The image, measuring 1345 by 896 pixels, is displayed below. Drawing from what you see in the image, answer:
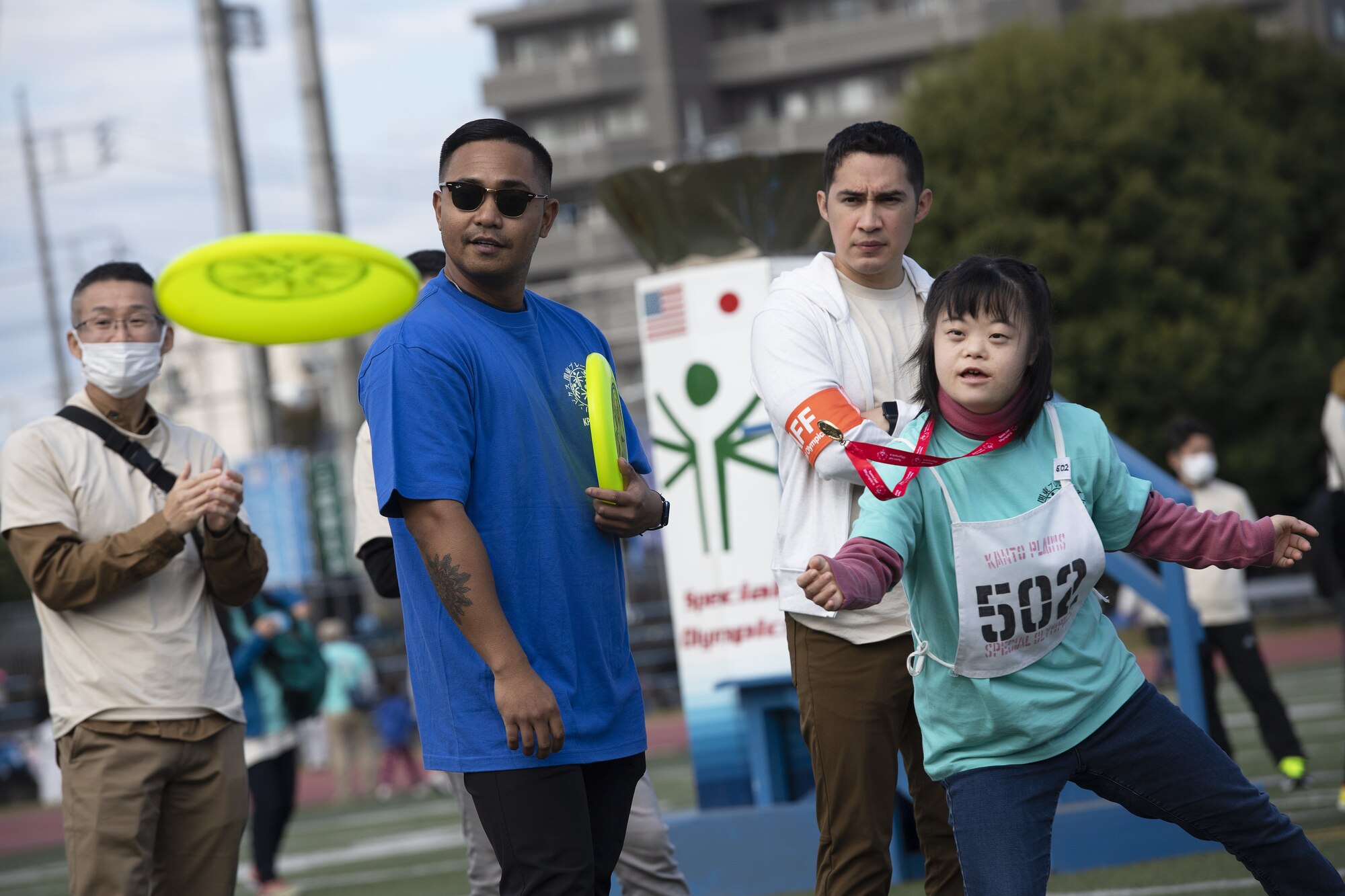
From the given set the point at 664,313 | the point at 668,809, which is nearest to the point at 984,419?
the point at 664,313

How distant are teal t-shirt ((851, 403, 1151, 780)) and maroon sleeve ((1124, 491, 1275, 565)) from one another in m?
0.16

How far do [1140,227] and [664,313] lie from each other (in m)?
22.1

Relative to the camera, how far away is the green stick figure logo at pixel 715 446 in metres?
6.98

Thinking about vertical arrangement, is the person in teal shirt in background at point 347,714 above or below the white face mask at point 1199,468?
below

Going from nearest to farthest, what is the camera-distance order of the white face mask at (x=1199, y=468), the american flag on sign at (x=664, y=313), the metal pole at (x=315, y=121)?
the american flag on sign at (x=664, y=313), the white face mask at (x=1199, y=468), the metal pole at (x=315, y=121)

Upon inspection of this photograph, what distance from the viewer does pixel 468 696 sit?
10.4ft

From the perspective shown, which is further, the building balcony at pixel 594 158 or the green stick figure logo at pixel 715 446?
the building balcony at pixel 594 158

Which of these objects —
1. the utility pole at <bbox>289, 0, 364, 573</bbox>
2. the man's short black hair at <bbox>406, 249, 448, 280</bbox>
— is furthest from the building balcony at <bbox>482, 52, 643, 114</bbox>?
the man's short black hair at <bbox>406, 249, 448, 280</bbox>

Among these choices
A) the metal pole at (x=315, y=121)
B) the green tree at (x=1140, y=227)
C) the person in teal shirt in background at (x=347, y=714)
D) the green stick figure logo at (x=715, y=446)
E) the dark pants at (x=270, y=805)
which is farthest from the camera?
the green tree at (x=1140, y=227)

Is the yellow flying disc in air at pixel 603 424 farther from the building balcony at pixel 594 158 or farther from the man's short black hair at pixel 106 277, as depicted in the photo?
the building balcony at pixel 594 158

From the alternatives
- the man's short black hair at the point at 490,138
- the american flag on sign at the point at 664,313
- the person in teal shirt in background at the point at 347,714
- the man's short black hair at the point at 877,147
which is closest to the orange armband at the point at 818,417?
the man's short black hair at the point at 877,147

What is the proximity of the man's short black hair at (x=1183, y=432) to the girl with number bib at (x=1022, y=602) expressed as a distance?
19.9 ft

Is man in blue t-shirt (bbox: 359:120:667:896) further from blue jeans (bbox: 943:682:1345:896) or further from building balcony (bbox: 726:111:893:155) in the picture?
building balcony (bbox: 726:111:893:155)

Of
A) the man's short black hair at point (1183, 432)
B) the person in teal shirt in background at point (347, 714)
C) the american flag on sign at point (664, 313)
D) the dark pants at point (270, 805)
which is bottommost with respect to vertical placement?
the person in teal shirt in background at point (347, 714)
